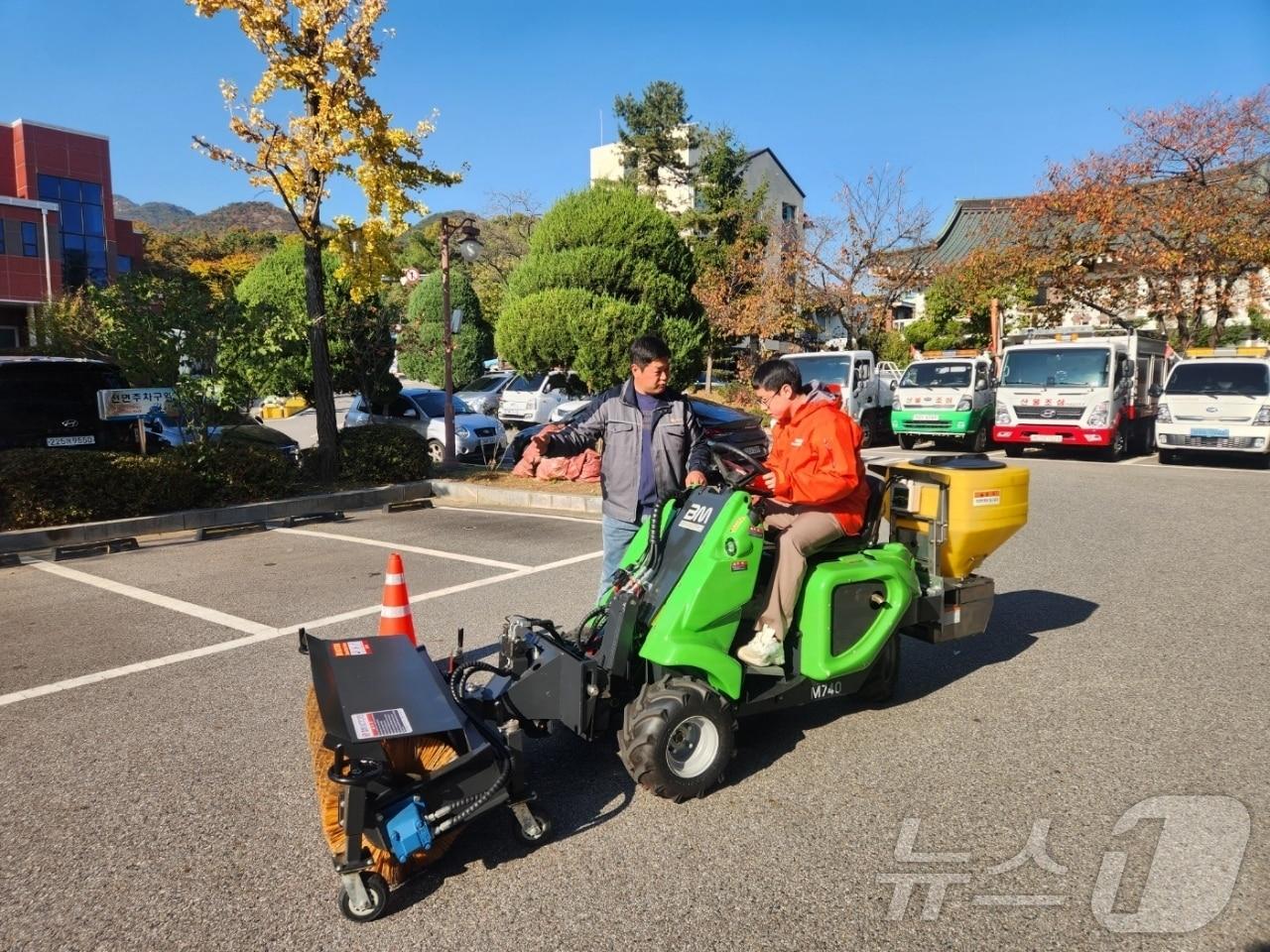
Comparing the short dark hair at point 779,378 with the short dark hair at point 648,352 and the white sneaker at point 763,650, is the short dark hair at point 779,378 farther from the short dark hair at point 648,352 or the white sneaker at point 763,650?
the white sneaker at point 763,650

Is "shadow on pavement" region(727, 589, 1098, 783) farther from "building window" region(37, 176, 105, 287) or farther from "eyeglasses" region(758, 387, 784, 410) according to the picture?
"building window" region(37, 176, 105, 287)

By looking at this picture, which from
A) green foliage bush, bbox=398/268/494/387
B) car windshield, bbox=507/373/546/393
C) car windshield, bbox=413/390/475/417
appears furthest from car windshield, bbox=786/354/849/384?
green foliage bush, bbox=398/268/494/387

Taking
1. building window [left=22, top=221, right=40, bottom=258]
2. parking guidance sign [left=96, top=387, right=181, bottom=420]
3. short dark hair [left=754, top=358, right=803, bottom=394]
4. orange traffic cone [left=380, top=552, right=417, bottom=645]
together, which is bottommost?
orange traffic cone [left=380, top=552, right=417, bottom=645]

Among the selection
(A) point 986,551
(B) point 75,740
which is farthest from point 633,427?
(B) point 75,740

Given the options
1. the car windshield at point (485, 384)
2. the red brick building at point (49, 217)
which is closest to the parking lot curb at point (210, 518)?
the car windshield at point (485, 384)

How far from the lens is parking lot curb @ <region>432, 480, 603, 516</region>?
11.4 m

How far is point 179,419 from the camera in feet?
35.6

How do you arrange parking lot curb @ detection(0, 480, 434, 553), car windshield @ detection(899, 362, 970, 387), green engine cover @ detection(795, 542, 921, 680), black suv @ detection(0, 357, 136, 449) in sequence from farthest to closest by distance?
car windshield @ detection(899, 362, 970, 387), black suv @ detection(0, 357, 136, 449), parking lot curb @ detection(0, 480, 434, 553), green engine cover @ detection(795, 542, 921, 680)

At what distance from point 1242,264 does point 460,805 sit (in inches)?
961

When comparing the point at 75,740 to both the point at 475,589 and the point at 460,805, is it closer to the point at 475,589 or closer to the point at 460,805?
the point at 460,805

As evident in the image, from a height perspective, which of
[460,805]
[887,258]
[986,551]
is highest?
[887,258]

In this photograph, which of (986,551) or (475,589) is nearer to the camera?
(986,551)

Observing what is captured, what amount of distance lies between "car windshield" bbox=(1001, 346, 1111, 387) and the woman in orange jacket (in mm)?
14827

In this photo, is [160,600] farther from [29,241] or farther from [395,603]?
[29,241]
